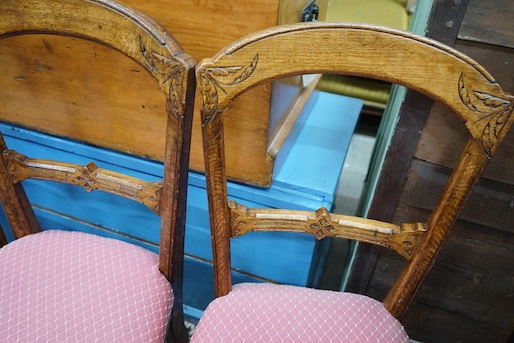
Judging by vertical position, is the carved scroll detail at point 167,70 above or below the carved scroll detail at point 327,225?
above

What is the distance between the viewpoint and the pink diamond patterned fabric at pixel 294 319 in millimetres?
663

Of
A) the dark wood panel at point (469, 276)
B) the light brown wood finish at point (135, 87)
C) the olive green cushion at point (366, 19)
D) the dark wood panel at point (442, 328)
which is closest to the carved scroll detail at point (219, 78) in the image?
the light brown wood finish at point (135, 87)

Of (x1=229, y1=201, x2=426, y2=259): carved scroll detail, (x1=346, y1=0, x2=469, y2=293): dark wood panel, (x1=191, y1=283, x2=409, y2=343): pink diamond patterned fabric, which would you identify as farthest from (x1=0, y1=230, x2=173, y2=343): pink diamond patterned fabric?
(x1=346, y1=0, x2=469, y2=293): dark wood panel

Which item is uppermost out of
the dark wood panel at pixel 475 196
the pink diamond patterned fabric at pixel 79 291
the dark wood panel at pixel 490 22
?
the dark wood panel at pixel 490 22

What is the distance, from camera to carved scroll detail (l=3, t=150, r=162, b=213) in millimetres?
705

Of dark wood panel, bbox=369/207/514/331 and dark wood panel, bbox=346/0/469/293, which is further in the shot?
dark wood panel, bbox=369/207/514/331

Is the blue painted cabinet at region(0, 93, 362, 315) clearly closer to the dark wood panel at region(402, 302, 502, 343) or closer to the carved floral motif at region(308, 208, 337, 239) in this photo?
the carved floral motif at region(308, 208, 337, 239)

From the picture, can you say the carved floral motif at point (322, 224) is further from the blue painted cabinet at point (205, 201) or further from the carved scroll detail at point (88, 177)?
the carved scroll detail at point (88, 177)

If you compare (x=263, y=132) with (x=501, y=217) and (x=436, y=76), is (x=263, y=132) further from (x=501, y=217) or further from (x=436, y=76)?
(x=501, y=217)

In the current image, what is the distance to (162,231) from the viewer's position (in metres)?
0.72

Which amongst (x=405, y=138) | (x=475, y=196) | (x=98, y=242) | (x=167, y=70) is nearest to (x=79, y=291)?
(x=98, y=242)

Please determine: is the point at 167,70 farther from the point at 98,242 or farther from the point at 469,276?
the point at 469,276

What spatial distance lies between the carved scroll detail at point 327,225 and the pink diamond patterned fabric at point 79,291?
0.73ft

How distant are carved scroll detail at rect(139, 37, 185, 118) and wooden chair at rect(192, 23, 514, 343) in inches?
1.5
